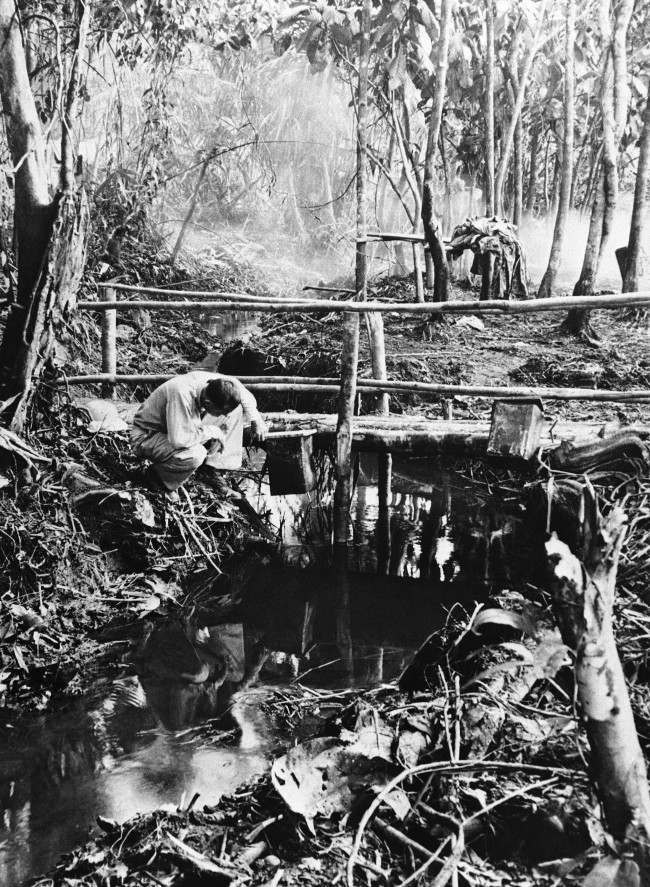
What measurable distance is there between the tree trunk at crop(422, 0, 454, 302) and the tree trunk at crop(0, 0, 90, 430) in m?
5.81

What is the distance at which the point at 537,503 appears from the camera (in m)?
4.81

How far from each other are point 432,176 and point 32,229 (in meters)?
6.78

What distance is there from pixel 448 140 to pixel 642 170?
26.0ft

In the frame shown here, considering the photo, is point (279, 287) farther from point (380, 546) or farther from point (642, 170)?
point (380, 546)

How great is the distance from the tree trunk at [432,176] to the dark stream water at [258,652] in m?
3.90

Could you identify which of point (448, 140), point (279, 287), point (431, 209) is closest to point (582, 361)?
point (431, 209)

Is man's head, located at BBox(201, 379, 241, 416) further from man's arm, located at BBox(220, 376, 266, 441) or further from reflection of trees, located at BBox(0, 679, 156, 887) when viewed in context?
reflection of trees, located at BBox(0, 679, 156, 887)

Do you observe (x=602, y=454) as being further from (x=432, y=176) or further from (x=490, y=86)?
(x=490, y=86)

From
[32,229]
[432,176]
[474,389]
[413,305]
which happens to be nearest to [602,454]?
[474,389]

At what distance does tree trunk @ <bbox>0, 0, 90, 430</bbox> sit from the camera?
476 centimetres

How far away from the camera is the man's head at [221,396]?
15.9 feet

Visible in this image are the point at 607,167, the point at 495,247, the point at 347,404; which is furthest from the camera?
the point at 495,247

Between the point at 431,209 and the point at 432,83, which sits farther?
the point at 432,83

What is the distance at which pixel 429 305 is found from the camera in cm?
502
